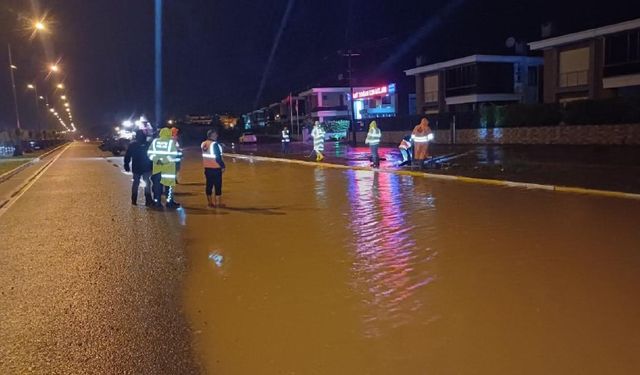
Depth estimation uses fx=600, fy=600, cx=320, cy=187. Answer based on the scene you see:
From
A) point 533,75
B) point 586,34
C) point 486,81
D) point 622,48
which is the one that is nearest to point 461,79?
point 486,81

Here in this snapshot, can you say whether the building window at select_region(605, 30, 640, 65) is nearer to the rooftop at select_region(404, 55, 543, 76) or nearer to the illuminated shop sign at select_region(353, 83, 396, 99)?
the rooftop at select_region(404, 55, 543, 76)

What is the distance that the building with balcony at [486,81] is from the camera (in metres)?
51.5

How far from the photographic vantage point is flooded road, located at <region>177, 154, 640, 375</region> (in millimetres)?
4398

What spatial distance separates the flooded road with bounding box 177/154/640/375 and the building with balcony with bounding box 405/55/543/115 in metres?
41.4

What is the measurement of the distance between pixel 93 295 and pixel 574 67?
137 ft

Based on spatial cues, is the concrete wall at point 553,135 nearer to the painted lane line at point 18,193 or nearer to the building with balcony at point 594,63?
the building with balcony at point 594,63

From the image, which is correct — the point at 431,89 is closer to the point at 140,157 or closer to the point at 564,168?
the point at 564,168

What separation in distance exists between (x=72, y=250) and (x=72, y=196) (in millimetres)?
7971

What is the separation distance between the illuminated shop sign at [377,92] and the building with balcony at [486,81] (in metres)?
12.5

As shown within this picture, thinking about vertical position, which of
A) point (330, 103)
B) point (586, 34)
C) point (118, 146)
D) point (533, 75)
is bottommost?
point (118, 146)

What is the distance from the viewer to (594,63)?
39.7 m

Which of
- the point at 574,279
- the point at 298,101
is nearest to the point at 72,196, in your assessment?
the point at 574,279

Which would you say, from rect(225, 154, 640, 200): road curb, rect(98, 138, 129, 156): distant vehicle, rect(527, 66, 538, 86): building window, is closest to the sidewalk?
rect(225, 154, 640, 200): road curb

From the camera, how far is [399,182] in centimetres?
1719
